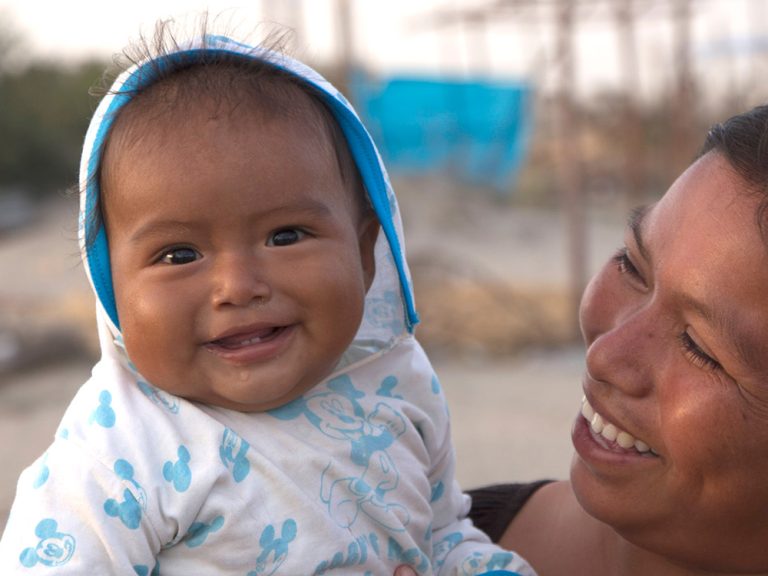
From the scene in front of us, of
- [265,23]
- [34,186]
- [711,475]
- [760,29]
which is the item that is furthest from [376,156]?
[760,29]

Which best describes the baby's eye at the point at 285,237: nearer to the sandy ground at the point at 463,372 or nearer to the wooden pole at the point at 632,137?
the sandy ground at the point at 463,372

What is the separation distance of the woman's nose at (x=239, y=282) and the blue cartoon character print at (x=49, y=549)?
42 cm

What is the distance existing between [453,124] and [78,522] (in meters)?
16.6

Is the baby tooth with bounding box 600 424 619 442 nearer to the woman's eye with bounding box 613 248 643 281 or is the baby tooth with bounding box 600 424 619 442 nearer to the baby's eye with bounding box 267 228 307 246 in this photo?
the woman's eye with bounding box 613 248 643 281

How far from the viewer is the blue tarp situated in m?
17.5

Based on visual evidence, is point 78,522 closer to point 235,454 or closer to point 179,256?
point 235,454

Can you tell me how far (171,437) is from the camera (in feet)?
6.15

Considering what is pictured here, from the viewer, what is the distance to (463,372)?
880 cm

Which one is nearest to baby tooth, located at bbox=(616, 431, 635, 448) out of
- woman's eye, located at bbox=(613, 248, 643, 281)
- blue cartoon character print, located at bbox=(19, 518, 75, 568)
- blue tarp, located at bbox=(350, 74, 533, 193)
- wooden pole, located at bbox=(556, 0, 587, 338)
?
woman's eye, located at bbox=(613, 248, 643, 281)

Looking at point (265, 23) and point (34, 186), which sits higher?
point (265, 23)

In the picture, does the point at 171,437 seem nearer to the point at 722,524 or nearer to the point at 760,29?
the point at 722,524

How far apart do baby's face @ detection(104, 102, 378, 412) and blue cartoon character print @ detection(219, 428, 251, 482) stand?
0.06m

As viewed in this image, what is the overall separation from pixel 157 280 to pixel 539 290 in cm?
990

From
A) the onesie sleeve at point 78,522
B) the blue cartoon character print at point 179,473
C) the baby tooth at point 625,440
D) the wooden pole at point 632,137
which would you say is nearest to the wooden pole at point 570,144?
the baby tooth at point 625,440
